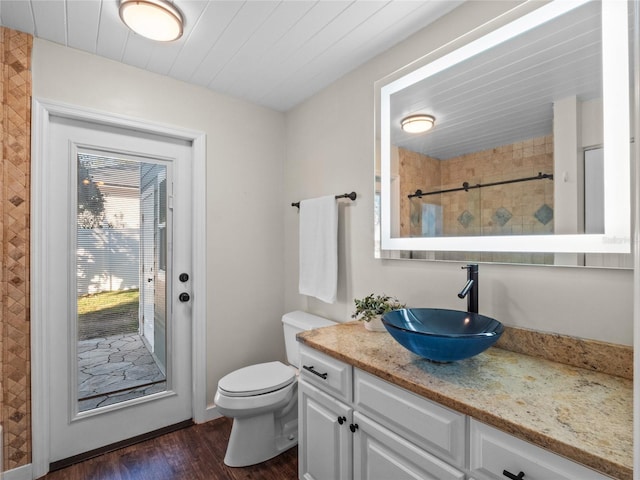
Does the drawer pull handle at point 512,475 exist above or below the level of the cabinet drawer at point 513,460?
below

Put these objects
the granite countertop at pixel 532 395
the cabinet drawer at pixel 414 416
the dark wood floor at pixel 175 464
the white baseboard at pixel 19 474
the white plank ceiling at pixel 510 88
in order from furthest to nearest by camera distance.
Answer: the dark wood floor at pixel 175 464, the white baseboard at pixel 19 474, the white plank ceiling at pixel 510 88, the cabinet drawer at pixel 414 416, the granite countertop at pixel 532 395

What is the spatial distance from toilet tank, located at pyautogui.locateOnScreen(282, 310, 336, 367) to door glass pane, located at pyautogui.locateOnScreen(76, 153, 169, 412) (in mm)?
831

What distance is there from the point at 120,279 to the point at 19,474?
1.05 metres

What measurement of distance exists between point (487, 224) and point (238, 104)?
1.92 metres

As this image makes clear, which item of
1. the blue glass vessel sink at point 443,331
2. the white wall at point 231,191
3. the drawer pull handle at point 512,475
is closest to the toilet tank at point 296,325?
the white wall at point 231,191

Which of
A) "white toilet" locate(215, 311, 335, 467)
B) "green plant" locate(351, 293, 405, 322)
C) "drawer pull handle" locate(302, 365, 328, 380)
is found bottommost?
"white toilet" locate(215, 311, 335, 467)

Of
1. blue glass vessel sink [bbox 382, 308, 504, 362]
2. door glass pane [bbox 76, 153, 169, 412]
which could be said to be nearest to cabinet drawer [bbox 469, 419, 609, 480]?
blue glass vessel sink [bbox 382, 308, 504, 362]

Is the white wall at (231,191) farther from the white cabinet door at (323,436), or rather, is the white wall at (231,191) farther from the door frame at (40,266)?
the white cabinet door at (323,436)

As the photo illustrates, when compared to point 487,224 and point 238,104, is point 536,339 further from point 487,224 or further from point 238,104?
point 238,104

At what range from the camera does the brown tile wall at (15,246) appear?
1597 mm

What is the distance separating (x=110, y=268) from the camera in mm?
2010

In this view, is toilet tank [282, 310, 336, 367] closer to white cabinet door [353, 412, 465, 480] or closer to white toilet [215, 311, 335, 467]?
white toilet [215, 311, 335, 467]

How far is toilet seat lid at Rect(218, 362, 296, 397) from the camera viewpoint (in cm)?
177

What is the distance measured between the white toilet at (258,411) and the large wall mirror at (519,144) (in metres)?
0.99
